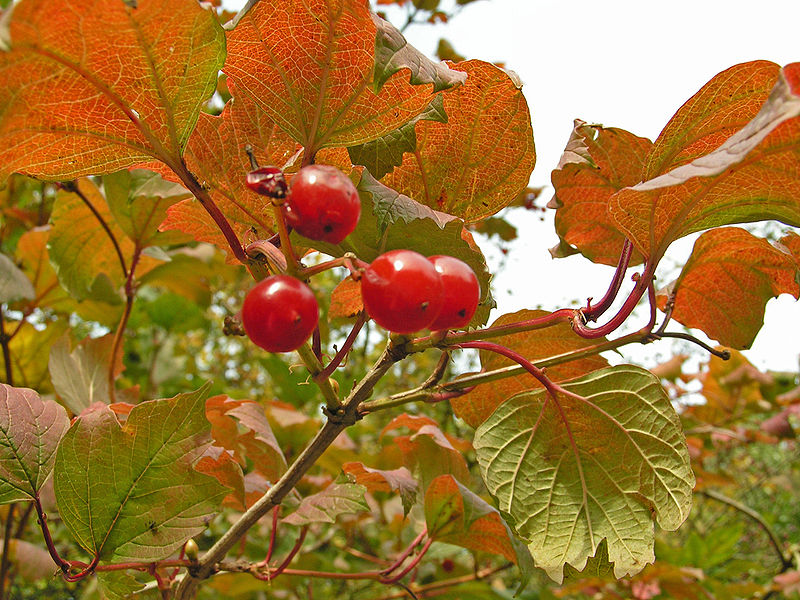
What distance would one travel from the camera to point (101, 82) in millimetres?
578

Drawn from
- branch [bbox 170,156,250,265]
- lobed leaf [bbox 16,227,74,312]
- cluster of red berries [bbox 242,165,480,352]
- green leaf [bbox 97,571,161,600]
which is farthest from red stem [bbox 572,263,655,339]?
lobed leaf [bbox 16,227,74,312]

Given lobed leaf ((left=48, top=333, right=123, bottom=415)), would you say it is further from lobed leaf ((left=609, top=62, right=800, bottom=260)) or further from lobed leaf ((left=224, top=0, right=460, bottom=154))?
lobed leaf ((left=609, top=62, right=800, bottom=260))

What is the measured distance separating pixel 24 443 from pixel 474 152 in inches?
25.3

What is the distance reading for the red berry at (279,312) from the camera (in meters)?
0.51

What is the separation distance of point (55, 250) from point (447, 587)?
139 centimetres

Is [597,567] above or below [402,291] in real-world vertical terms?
below

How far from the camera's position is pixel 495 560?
3.05 m

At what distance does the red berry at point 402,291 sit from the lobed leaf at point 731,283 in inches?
18.1

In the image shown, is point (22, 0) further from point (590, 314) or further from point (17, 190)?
point (17, 190)

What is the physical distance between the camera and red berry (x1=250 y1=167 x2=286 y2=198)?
0.51m

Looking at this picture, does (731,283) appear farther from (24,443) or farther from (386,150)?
(24,443)

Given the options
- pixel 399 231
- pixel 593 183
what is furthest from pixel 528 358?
pixel 399 231

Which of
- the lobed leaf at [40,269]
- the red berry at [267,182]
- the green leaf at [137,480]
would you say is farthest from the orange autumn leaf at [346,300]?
the lobed leaf at [40,269]

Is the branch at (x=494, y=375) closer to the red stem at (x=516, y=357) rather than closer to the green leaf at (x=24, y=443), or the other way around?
the red stem at (x=516, y=357)
